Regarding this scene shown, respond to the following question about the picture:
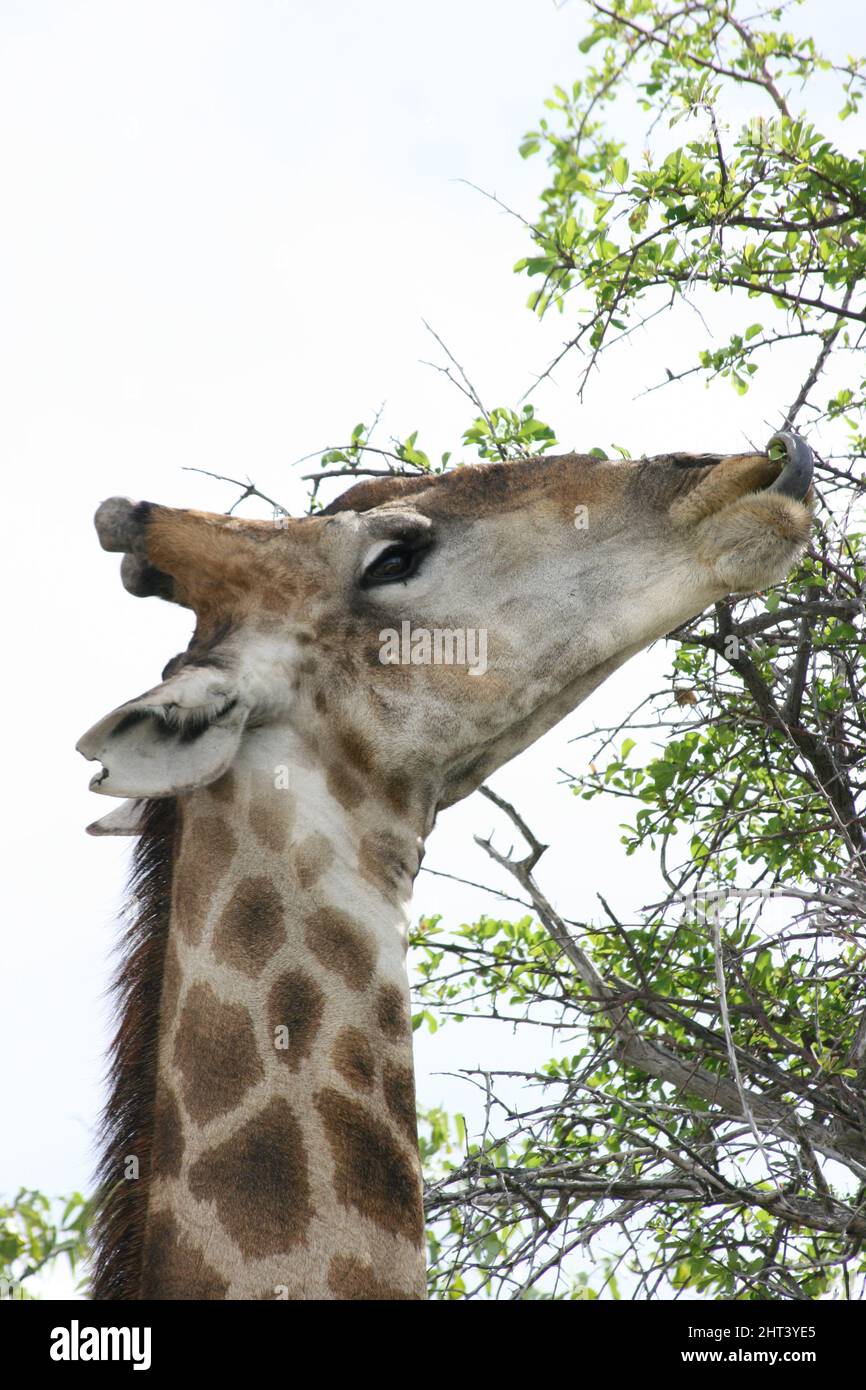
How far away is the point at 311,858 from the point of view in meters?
2.97

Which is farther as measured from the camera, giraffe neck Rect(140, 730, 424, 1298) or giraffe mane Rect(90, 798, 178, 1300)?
giraffe mane Rect(90, 798, 178, 1300)

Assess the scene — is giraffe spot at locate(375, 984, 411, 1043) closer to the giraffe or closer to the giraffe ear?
the giraffe

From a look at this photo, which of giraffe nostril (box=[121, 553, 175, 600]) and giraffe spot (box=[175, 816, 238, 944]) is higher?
giraffe nostril (box=[121, 553, 175, 600])

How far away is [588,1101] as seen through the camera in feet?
12.5

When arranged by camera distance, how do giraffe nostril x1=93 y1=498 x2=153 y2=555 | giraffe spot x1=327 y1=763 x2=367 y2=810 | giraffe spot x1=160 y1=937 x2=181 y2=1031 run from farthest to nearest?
1. giraffe nostril x1=93 y1=498 x2=153 y2=555
2. giraffe spot x1=327 y1=763 x2=367 y2=810
3. giraffe spot x1=160 y1=937 x2=181 y2=1031

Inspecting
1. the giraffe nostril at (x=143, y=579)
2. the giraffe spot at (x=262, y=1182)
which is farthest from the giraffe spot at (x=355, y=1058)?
the giraffe nostril at (x=143, y=579)

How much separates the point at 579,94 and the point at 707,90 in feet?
1.50

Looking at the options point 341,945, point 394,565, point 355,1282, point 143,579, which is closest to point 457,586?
point 394,565

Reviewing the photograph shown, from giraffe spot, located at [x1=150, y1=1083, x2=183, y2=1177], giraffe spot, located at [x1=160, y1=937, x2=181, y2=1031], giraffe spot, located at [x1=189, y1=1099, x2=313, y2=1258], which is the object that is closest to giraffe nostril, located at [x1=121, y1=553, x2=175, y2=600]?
giraffe spot, located at [x1=160, y1=937, x2=181, y2=1031]

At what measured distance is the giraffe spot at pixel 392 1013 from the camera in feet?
9.47

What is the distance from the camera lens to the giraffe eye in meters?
3.26

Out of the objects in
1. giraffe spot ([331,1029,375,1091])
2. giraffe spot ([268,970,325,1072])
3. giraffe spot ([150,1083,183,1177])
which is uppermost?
giraffe spot ([268,970,325,1072])
